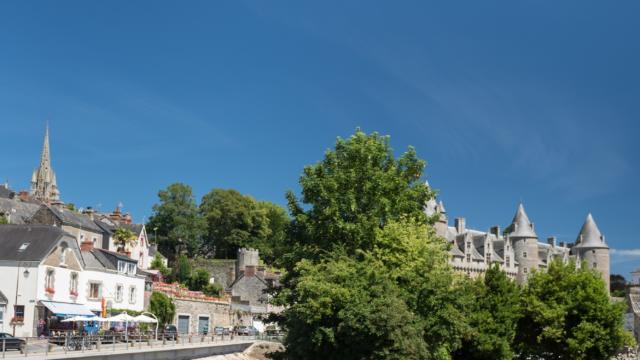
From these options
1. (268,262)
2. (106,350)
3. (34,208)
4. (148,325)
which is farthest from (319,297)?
(268,262)

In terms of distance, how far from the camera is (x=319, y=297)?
31.2m

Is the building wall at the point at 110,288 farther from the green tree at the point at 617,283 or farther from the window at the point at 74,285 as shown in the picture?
the green tree at the point at 617,283

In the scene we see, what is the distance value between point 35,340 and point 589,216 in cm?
9696

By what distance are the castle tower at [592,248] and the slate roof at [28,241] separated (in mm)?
86438

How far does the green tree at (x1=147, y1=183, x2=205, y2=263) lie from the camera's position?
90.2 meters

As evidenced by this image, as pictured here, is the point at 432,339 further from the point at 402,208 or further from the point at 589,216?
the point at 589,216

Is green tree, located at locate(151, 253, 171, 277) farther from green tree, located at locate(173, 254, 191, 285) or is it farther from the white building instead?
the white building

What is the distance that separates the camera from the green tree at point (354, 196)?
123 ft

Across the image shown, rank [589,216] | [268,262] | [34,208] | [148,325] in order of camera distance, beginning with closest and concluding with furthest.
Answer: [148,325]
[34,208]
[268,262]
[589,216]

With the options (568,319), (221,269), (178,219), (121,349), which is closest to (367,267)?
(121,349)

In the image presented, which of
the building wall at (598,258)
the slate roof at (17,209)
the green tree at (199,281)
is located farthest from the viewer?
the building wall at (598,258)

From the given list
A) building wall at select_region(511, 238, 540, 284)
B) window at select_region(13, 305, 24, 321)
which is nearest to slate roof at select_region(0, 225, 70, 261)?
window at select_region(13, 305, 24, 321)

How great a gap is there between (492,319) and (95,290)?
24892 millimetres

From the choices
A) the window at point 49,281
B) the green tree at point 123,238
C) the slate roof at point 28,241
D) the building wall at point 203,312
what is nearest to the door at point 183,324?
the building wall at point 203,312
